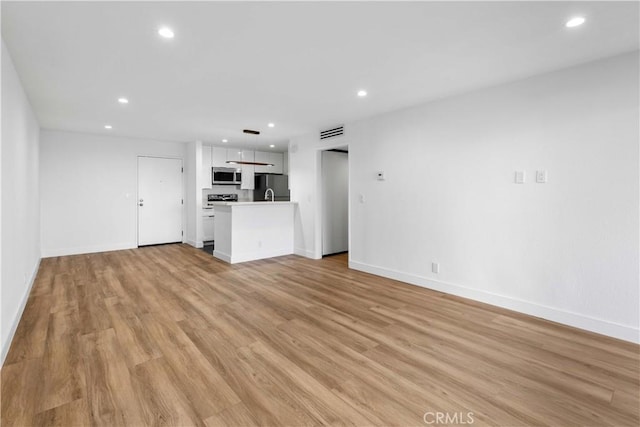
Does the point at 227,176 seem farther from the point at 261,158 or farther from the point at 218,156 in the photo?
the point at 261,158

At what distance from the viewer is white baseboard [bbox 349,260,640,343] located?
2627 millimetres

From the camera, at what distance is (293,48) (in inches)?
98.8

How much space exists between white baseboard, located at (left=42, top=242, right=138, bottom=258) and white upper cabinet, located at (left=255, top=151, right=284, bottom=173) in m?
3.62

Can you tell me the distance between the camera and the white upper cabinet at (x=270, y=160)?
27.5 feet

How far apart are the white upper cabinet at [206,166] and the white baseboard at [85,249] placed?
2.06 meters

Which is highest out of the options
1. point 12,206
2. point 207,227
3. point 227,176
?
point 227,176

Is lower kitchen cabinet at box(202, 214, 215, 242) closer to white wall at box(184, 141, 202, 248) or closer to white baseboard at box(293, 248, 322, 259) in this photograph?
white wall at box(184, 141, 202, 248)

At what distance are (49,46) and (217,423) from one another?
3141 millimetres

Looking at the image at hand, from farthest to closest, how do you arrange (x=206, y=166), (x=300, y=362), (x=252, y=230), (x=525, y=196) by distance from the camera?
(x=206, y=166) → (x=252, y=230) → (x=525, y=196) → (x=300, y=362)

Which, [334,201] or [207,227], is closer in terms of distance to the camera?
[334,201]

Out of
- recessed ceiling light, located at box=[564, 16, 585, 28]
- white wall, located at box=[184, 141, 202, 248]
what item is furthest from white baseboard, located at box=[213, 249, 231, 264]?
recessed ceiling light, located at box=[564, 16, 585, 28]

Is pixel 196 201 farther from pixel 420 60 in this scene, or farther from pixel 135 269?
pixel 420 60

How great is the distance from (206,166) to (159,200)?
4.38 ft

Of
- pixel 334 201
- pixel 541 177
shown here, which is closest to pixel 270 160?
pixel 334 201
